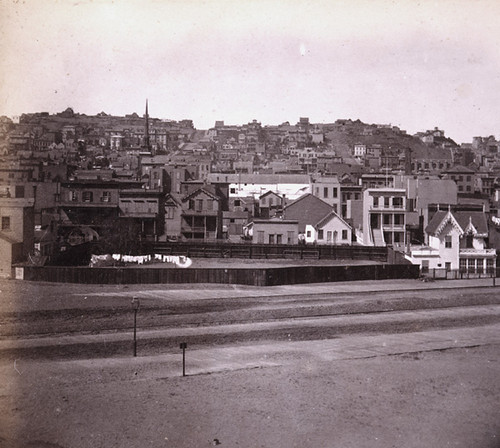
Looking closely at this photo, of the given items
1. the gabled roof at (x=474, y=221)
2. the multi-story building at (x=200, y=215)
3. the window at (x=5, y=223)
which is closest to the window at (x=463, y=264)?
the gabled roof at (x=474, y=221)

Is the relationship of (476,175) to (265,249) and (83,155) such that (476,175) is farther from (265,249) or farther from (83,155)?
(83,155)

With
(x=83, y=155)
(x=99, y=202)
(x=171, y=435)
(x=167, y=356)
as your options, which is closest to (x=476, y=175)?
(x=99, y=202)

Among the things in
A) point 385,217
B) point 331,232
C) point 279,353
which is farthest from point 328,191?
point 279,353

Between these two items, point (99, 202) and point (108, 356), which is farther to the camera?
point (99, 202)

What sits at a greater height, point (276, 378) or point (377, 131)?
point (377, 131)

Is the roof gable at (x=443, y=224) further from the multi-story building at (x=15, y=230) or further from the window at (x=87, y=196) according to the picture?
the window at (x=87, y=196)

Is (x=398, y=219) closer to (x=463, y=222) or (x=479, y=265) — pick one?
(x=463, y=222)
